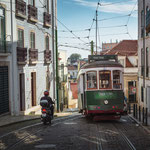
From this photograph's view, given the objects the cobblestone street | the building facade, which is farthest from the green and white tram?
the building facade

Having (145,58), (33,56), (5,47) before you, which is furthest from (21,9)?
(145,58)

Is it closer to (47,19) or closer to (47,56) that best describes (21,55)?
(47,56)

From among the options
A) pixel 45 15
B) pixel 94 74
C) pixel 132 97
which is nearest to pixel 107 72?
pixel 94 74

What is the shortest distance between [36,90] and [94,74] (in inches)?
359

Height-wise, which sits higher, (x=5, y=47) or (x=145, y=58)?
(x=5, y=47)

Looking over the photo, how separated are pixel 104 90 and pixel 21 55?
22.8 ft

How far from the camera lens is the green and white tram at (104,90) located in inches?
555

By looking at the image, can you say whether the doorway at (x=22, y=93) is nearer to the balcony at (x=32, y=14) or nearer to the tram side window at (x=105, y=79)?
the balcony at (x=32, y=14)

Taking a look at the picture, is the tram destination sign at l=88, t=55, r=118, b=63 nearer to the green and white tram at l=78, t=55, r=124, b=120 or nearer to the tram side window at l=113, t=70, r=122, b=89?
the green and white tram at l=78, t=55, r=124, b=120

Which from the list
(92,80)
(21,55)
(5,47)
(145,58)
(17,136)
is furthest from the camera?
(145,58)

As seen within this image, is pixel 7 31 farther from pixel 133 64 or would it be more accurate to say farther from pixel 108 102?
pixel 133 64

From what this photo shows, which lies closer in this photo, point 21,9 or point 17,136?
point 17,136

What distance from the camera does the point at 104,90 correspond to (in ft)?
46.3

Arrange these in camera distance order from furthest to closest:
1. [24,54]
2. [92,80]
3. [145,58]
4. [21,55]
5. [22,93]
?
[145,58]
[22,93]
[24,54]
[21,55]
[92,80]
